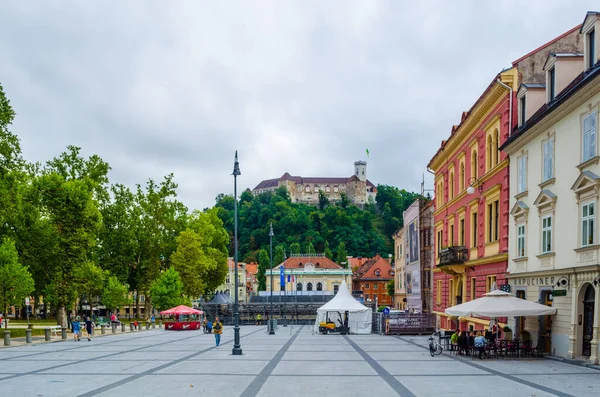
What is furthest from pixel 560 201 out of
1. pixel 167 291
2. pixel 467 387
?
pixel 167 291

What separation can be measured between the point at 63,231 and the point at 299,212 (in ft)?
387

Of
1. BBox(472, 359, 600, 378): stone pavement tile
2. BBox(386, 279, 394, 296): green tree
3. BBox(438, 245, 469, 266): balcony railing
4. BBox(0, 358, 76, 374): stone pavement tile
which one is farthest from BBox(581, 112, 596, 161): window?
BBox(386, 279, 394, 296): green tree

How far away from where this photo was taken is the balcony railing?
3588 cm

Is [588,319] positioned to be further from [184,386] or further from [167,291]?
[167,291]

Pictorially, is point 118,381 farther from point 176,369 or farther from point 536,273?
point 536,273

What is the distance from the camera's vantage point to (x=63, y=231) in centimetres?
4706

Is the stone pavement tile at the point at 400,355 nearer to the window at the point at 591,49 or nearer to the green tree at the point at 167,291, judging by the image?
the window at the point at 591,49

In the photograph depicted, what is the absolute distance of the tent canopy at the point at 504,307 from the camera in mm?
23469

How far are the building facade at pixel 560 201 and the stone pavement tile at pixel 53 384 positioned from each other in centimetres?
1510

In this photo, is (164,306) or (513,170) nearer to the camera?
(513,170)

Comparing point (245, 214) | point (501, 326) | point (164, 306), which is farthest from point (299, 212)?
point (501, 326)

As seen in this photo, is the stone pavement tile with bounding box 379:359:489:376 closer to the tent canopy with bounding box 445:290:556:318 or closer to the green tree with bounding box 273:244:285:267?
the tent canopy with bounding box 445:290:556:318

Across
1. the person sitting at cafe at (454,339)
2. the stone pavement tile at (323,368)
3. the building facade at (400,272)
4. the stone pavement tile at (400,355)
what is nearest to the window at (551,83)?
the person sitting at cafe at (454,339)

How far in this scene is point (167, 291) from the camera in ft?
202
